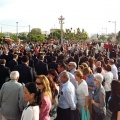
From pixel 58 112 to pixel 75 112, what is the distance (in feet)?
1.62

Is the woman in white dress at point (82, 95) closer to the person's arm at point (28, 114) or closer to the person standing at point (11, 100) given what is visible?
the person standing at point (11, 100)

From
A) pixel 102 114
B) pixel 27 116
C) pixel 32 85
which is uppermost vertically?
pixel 32 85

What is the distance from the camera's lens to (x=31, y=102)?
4.91 metres

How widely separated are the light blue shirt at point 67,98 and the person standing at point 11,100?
3.45ft

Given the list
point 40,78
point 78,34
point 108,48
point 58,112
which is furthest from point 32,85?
point 78,34

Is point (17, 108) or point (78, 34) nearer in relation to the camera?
point (17, 108)

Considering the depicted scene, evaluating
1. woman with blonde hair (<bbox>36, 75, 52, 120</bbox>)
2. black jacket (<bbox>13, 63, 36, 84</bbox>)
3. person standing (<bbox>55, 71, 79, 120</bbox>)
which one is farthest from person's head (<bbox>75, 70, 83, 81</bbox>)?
woman with blonde hair (<bbox>36, 75, 52, 120</bbox>)

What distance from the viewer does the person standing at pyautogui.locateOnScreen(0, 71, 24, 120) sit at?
21.9 feet

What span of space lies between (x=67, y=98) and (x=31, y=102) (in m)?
2.39

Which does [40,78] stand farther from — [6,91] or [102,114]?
[102,114]

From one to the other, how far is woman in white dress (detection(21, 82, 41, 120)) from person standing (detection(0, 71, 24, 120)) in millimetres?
1765

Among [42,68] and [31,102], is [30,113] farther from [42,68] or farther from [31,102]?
[42,68]

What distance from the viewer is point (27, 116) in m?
4.68

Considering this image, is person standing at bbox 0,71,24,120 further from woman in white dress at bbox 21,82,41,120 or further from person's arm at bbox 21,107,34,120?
person's arm at bbox 21,107,34,120
